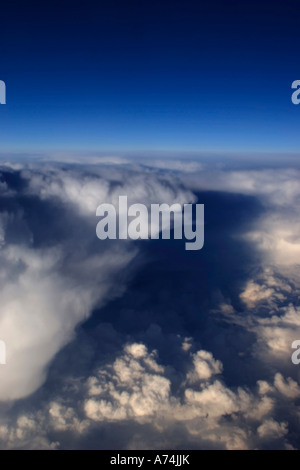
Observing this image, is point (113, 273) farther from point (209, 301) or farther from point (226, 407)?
point (226, 407)

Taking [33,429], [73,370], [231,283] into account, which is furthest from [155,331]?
[231,283]

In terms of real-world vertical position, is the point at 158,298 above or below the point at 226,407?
above

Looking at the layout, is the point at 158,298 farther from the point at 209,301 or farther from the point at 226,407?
the point at 226,407

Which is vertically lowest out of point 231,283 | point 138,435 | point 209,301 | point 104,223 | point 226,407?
point 138,435

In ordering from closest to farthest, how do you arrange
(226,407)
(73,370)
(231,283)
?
(226,407) < (73,370) < (231,283)
